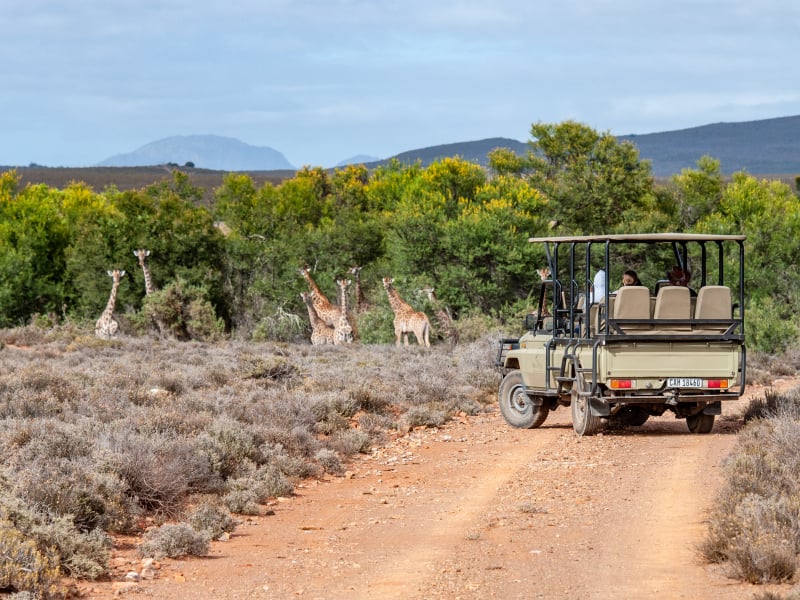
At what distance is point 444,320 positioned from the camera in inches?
1297

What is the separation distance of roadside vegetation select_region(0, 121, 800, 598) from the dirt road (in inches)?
13.9

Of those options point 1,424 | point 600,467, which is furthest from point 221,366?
point 600,467

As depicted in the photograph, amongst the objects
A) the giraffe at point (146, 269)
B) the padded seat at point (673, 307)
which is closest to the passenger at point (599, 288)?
the padded seat at point (673, 307)

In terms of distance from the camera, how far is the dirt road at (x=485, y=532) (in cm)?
741

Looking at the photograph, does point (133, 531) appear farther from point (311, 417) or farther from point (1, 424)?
point (311, 417)

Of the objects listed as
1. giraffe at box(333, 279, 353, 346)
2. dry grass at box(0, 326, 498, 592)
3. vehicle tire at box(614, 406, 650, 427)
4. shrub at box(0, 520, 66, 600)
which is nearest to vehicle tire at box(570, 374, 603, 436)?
vehicle tire at box(614, 406, 650, 427)

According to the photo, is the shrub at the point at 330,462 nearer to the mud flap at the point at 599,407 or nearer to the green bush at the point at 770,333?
the mud flap at the point at 599,407

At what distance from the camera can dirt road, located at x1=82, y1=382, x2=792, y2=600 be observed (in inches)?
292

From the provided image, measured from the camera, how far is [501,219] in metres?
36.6

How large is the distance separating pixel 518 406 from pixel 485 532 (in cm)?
734

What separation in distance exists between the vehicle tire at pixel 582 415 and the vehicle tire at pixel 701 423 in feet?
4.10

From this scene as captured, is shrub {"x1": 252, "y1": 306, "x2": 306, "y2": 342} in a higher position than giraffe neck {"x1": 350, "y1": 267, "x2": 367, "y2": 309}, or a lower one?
lower

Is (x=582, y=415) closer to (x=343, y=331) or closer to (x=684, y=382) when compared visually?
(x=684, y=382)

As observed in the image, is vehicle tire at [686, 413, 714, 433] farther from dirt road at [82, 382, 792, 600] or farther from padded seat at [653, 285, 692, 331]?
padded seat at [653, 285, 692, 331]
